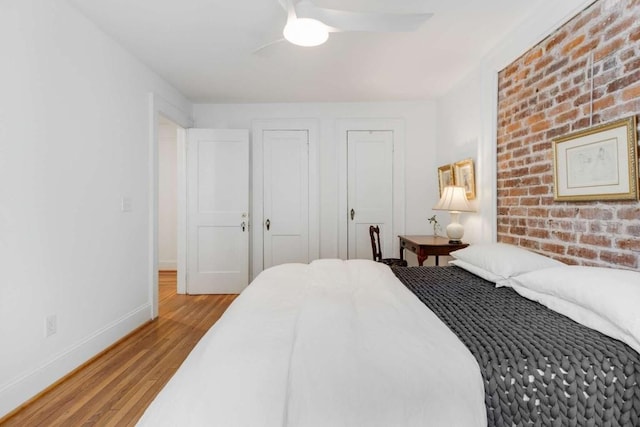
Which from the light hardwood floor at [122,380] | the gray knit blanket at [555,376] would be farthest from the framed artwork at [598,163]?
the light hardwood floor at [122,380]

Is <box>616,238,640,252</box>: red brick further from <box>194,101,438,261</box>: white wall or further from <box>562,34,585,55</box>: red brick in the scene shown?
<box>194,101,438,261</box>: white wall

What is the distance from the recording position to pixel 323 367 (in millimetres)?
962

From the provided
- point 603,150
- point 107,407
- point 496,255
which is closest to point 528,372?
point 496,255

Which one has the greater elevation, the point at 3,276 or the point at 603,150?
the point at 603,150

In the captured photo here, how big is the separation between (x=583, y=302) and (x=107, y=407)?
7.87 feet

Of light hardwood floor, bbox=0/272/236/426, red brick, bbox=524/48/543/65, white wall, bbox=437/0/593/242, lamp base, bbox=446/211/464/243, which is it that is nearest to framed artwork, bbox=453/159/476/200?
white wall, bbox=437/0/593/242

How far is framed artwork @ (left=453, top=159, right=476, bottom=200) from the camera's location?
3335mm

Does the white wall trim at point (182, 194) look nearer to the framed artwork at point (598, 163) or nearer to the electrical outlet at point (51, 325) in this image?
the electrical outlet at point (51, 325)

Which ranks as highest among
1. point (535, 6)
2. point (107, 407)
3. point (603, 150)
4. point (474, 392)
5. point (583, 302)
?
point (535, 6)

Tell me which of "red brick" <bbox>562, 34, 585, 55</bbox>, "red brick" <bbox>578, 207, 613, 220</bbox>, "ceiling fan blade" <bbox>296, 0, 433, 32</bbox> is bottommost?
"red brick" <bbox>578, 207, 613, 220</bbox>

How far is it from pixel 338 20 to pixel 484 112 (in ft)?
6.00

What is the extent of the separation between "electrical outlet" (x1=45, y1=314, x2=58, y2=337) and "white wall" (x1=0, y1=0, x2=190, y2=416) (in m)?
0.03

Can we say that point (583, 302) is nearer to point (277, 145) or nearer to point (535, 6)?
point (535, 6)

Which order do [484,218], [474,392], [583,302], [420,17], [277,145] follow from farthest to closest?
1. [277,145]
2. [484,218]
3. [420,17]
4. [583,302]
5. [474,392]
